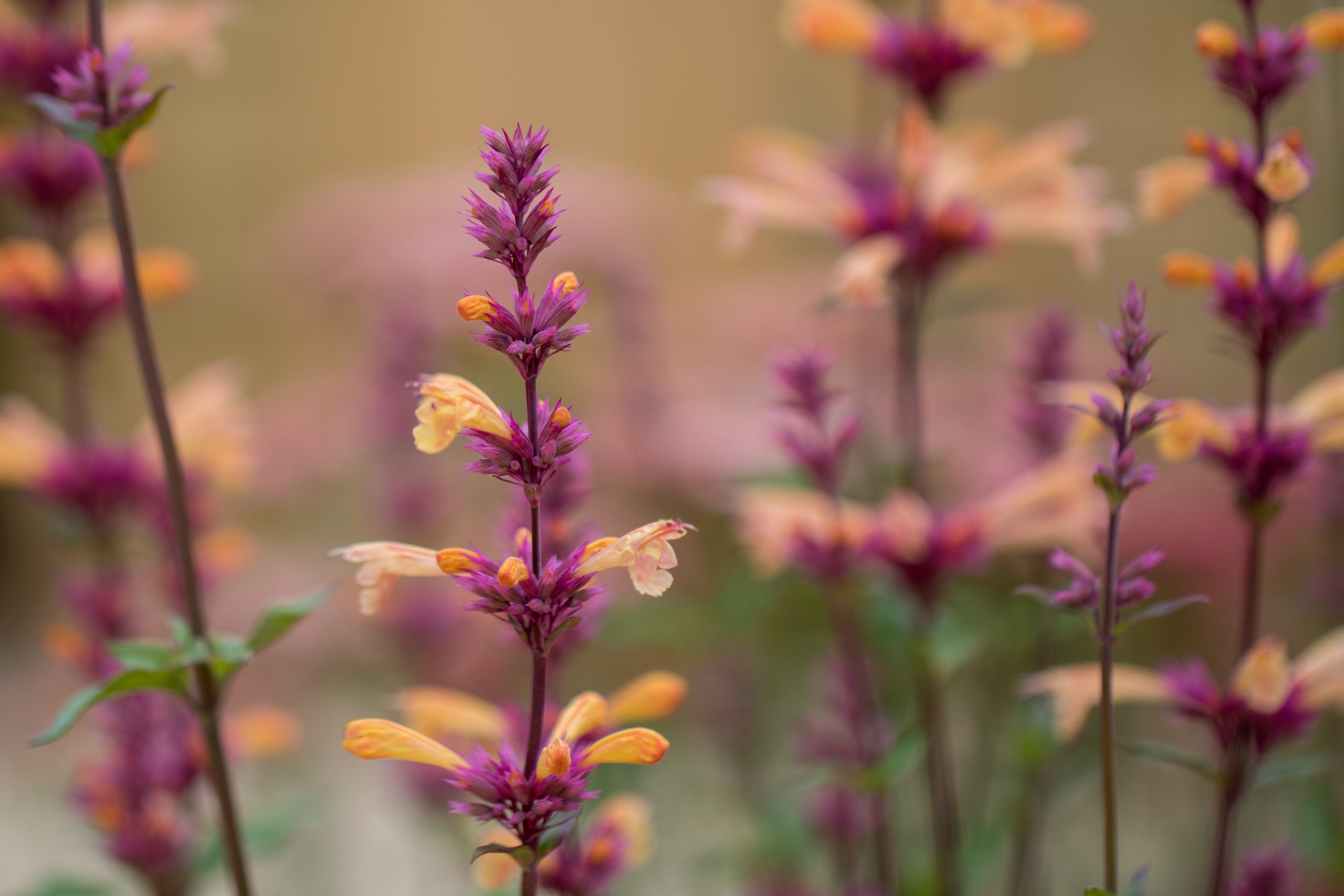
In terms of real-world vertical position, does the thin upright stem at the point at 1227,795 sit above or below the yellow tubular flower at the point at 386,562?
below

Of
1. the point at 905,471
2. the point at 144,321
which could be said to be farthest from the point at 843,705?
the point at 144,321

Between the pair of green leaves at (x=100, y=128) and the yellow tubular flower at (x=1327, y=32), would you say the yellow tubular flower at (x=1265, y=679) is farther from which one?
the pair of green leaves at (x=100, y=128)

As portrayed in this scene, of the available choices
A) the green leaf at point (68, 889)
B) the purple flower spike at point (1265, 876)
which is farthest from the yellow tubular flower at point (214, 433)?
the purple flower spike at point (1265, 876)

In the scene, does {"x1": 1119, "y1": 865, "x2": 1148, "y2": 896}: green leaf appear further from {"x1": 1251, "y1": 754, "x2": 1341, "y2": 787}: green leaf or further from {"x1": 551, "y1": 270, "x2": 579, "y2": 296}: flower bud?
{"x1": 551, "y1": 270, "x2": 579, "y2": 296}: flower bud

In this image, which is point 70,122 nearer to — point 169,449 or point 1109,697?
point 169,449

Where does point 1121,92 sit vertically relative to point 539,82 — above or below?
below

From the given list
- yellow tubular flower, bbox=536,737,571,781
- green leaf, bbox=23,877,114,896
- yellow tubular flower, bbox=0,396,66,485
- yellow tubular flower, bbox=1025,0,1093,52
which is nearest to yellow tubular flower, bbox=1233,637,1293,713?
yellow tubular flower, bbox=536,737,571,781

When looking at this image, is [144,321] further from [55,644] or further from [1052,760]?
[1052,760]
